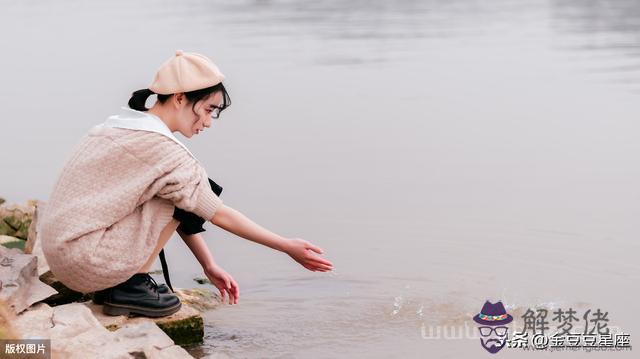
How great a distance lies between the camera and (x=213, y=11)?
63.4 feet

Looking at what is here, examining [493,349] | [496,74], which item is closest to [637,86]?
[496,74]

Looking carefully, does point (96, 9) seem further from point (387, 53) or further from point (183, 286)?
point (183, 286)

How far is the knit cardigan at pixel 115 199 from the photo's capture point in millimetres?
3848

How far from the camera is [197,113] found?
402 centimetres

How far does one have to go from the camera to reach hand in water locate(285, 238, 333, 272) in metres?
3.79

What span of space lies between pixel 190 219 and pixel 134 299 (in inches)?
14.6

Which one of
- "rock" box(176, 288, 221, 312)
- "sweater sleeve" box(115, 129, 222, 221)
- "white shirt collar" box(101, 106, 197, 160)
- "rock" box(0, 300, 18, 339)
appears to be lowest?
"rock" box(176, 288, 221, 312)

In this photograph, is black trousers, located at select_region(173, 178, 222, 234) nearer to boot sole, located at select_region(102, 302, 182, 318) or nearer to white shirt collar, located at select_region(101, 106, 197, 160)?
white shirt collar, located at select_region(101, 106, 197, 160)

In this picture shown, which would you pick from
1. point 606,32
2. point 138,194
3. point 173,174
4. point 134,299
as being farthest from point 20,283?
point 606,32

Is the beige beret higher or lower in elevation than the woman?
higher

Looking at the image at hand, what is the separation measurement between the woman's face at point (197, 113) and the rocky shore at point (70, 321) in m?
0.73

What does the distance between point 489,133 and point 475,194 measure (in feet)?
5.36

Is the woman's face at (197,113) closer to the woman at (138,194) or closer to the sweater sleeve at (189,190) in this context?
the woman at (138,194)

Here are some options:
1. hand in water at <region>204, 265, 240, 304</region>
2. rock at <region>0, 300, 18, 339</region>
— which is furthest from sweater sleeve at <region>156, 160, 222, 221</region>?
rock at <region>0, 300, 18, 339</region>
